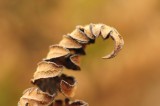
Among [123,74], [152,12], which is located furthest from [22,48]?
[152,12]

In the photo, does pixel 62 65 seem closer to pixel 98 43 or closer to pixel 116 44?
pixel 116 44

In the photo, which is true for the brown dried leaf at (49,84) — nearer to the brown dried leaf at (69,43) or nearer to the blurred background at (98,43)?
the brown dried leaf at (69,43)

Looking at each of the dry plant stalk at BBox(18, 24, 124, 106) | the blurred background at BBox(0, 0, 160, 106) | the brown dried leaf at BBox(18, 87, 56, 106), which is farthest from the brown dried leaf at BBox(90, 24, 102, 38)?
the blurred background at BBox(0, 0, 160, 106)

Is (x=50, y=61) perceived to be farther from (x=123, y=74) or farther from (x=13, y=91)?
(x=123, y=74)

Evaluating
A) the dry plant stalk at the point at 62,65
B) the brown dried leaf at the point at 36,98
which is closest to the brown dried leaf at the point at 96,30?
Answer: the dry plant stalk at the point at 62,65

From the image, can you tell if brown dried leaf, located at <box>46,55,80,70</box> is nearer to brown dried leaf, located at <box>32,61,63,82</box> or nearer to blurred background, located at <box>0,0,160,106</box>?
brown dried leaf, located at <box>32,61,63,82</box>
